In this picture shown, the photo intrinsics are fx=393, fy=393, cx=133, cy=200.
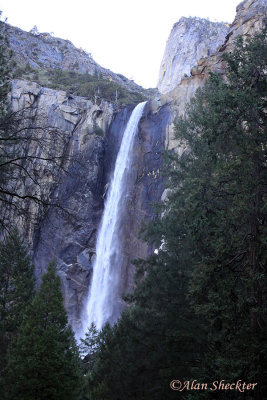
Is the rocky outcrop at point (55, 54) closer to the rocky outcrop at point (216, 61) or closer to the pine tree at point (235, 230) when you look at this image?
the rocky outcrop at point (216, 61)

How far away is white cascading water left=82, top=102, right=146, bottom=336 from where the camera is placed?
28.9 meters

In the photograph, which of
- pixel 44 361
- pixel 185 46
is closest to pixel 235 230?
pixel 44 361

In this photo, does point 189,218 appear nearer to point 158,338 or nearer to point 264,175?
point 264,175

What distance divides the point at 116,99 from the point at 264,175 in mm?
33068

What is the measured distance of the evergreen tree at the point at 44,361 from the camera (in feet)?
37.8

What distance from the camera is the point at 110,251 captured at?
30.5 meters

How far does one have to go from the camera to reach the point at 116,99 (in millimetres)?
40188

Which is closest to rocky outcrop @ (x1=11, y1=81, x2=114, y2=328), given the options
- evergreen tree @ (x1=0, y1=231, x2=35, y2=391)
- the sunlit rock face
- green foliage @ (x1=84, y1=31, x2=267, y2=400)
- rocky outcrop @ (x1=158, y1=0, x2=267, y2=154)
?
rocky outcrop @ (x1=158, y1=0, x2=267, y2=154)

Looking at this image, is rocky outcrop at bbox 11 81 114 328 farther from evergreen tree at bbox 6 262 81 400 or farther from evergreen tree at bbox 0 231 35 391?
evergreen tree at bbox 6 262 81 400

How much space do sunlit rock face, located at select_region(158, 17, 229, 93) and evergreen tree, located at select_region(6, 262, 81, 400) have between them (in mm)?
52720

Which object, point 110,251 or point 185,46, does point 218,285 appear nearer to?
point 110,251

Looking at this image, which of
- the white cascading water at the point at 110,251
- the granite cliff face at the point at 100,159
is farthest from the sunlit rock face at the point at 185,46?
the white cascading water at the point at 110,251

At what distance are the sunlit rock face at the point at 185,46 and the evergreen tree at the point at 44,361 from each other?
2076 inches

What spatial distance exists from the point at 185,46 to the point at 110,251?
45845mm
